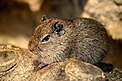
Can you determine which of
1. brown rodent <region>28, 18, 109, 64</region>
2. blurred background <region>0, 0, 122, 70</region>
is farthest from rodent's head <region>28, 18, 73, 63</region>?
blurred background <region>0, 0, 122, 70</region>

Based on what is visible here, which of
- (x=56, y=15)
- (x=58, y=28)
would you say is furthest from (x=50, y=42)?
(x=56, y=15)

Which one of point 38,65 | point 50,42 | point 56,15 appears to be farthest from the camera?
point 56,15

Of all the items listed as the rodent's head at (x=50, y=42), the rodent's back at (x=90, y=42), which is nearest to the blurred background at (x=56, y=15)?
the rodent's head at (x=50, y=42)

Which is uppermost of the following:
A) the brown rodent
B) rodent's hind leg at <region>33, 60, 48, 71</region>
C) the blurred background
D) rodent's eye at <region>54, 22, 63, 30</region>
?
the blurred background

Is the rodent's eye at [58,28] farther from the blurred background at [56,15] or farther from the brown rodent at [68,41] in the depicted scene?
the blurred background at [56,15]

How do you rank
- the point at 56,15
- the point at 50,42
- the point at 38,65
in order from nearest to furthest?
the point at 38,65 < the point at 50,42 < the point at 56,15

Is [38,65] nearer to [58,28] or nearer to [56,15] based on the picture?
[58,28]

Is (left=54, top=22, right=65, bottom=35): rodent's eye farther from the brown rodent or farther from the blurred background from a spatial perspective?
the blurred background

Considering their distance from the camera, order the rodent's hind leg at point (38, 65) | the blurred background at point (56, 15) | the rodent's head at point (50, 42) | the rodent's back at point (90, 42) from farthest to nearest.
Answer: the blurred background at point (56, 15)
the rodent's back at point (90, 42)
the rodent's head at point (50, 42)
the rodent's hind leg at point (38, 65)

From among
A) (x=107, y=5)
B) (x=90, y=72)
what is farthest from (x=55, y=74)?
(x=107, y=5)
